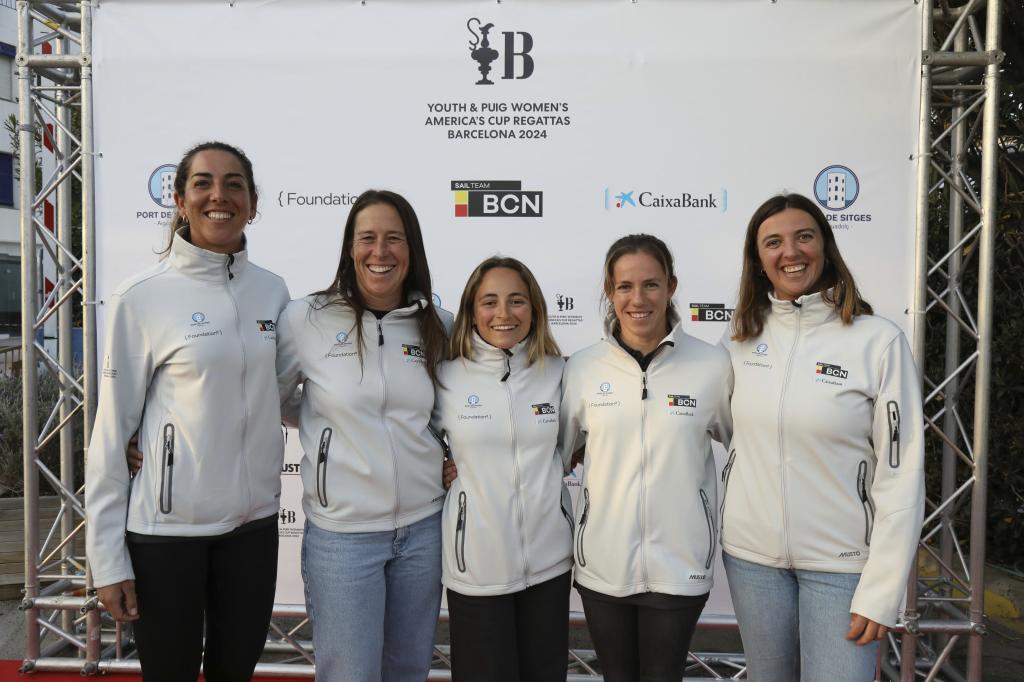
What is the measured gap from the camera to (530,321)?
2.24 metres

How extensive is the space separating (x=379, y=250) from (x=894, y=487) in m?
1.54

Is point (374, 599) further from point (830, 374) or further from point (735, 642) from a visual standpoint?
point (735, 642)

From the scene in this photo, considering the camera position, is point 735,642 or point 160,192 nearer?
point 160,192

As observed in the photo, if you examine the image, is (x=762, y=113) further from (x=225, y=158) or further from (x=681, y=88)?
(x=225, y=158)

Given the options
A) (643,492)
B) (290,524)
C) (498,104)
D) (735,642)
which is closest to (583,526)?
(643,492)

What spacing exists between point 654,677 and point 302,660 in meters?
2.62

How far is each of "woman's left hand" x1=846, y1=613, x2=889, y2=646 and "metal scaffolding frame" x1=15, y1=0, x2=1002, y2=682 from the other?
5.18ft

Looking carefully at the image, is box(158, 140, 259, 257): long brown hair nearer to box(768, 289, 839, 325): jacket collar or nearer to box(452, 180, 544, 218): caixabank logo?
box(452, 180, 544, 218): caixabank logo

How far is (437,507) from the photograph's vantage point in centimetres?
218

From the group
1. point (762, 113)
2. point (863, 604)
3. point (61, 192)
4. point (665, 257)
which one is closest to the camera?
point (863, 604)

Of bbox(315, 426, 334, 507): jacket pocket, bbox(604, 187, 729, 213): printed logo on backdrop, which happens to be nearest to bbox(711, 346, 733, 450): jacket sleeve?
bbox(315, 426, 334, 507): jacket pocket

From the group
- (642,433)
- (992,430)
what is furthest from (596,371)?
(992,430)

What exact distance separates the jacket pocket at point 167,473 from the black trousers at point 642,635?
1181 millimetres

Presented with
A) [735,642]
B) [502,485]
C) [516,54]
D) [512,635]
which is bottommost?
[735,642]
